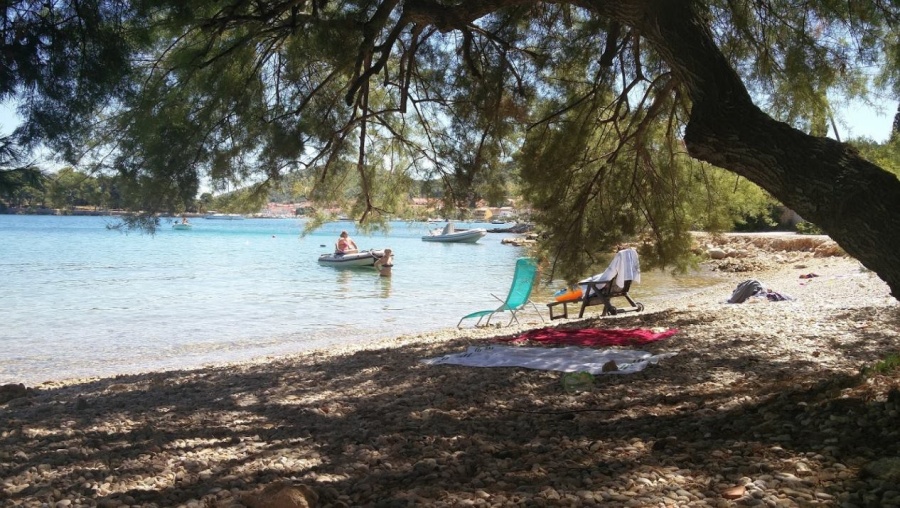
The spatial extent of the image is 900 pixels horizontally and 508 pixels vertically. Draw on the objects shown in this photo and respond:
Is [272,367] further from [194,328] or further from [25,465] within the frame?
[194,328]

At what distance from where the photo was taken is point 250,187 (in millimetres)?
5809

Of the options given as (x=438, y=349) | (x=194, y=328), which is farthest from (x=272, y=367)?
(x=194, y=328)

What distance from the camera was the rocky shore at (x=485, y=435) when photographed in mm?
2371

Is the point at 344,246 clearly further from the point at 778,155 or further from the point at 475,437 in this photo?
the point at 778,155

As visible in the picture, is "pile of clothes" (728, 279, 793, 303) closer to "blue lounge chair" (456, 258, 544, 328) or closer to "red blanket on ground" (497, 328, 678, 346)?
"blue lounge chair" (456, 258, 544, 328)

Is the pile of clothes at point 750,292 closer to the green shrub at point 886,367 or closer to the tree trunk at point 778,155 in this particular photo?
the green shrub at point 886,367

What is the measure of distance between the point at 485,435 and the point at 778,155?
5.74 feet

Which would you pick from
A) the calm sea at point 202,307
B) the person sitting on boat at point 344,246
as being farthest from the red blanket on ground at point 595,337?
the person sitting on boat at point 344,246

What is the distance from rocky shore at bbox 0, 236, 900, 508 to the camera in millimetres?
2371

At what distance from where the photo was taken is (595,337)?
19.3 feet

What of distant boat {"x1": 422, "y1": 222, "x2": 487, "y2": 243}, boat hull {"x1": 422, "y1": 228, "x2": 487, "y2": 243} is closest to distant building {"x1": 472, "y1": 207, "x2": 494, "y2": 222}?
distant boat {"x1": 422, "y1": 222, "x2": 487, "y2": 243}

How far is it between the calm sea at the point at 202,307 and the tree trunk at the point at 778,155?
4.10 metres

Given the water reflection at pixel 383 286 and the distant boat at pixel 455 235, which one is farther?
the distant boat at pixel 455 235

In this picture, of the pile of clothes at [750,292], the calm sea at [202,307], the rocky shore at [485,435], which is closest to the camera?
the rocky shore at [485,435]
